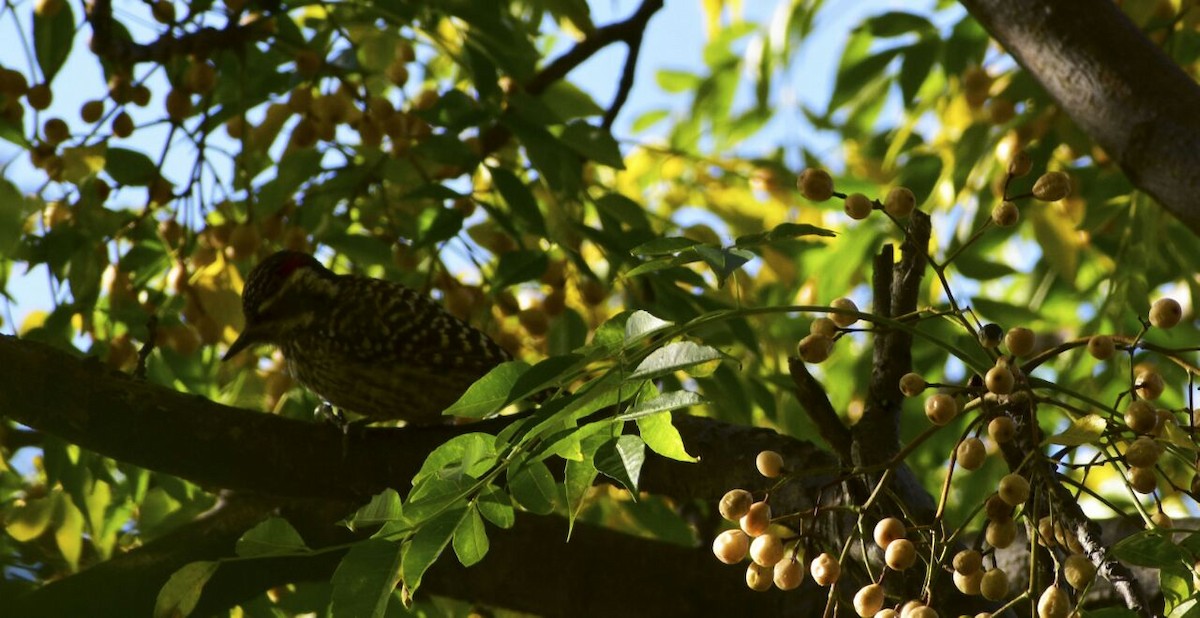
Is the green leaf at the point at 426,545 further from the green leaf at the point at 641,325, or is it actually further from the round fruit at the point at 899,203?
the round fruit at the point at 899,203

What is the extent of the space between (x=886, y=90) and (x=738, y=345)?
1130 millimetres

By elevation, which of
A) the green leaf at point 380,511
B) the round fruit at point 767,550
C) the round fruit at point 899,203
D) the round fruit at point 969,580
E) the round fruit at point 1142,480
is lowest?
the round fruit at point 1142,480

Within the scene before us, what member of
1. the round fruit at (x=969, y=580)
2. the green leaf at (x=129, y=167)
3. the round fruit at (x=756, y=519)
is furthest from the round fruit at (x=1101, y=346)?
the green leaf at (x=129, y=167)

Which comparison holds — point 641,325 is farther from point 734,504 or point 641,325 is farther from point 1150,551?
point 1150,551

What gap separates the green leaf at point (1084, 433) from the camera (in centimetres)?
150

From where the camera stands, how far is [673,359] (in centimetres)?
150

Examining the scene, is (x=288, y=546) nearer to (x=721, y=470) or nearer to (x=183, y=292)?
(x=721, y=470)

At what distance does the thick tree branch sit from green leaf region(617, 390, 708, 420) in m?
1.05

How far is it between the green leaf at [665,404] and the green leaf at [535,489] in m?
0.21

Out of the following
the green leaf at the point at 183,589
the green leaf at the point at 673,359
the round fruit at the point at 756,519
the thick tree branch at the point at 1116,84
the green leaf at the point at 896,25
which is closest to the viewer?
the green leaf at the point at 673,359

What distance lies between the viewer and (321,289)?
3.61m

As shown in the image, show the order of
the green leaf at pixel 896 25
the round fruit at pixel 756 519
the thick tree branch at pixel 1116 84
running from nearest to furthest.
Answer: the round fruit at pixel 756 519 < the thick tree branch at pixel 1116 84 < the green leaf at pixel 896 25

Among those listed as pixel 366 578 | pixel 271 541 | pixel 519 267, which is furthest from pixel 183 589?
pixel 519 267

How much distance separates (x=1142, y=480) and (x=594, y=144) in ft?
4.97
